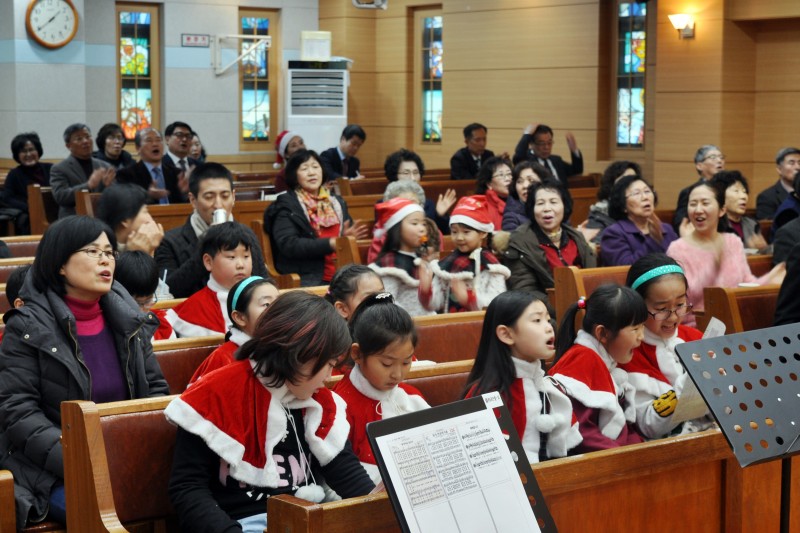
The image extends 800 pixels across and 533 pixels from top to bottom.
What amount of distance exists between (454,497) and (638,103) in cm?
974

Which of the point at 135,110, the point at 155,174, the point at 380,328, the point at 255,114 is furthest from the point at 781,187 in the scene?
the point at 135,110

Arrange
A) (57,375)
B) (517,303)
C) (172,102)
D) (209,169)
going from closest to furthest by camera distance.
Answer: (57,375) → (517,303) → (209,169) → (172,102)

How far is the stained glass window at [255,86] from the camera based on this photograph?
1433 centimetres

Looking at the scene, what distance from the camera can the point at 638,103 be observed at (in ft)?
37.1

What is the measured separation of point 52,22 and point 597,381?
412 inches

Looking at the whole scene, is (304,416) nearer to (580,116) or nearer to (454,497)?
(454,497)

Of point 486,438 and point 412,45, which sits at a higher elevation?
point 412,45

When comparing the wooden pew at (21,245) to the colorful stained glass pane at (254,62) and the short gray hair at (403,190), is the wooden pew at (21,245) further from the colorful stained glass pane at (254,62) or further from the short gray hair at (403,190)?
the colorful stained glass pane at (254,62)

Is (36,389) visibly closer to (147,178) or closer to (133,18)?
(147,178)

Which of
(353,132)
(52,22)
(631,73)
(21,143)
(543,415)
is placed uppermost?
(52,22)

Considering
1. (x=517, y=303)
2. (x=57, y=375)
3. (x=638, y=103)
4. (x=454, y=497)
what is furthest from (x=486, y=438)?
(x=638, y=103)

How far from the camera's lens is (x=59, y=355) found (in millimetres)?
2930

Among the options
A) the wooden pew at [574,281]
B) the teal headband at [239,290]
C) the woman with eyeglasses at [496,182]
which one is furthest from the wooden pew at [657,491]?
the woman with eyeglasses at [496,182]

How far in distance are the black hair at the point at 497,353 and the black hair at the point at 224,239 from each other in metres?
1.17
